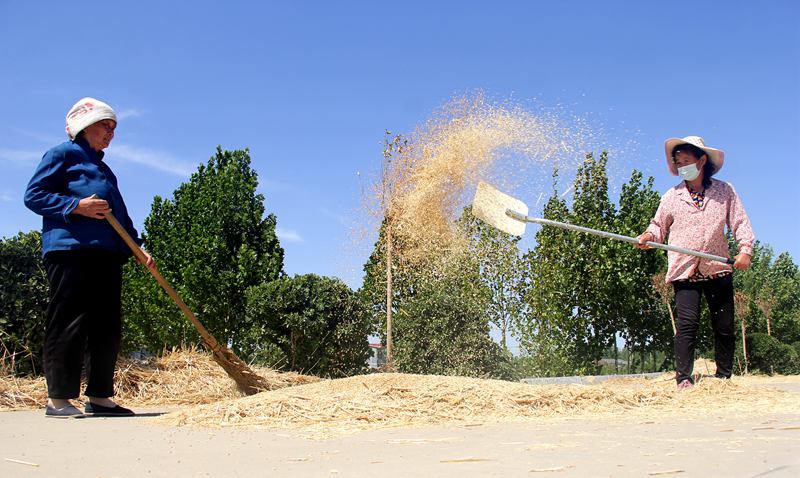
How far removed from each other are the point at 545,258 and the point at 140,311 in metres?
7.21

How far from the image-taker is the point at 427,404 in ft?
13.2

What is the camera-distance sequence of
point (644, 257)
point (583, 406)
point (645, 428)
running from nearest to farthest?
point (645, 428), point (583, 406), point (644, 257)

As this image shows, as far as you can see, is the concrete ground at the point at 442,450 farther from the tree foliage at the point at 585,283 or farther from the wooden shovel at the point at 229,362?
the tree foliage at the point at 585,283

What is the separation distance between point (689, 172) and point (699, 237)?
58 centimetres

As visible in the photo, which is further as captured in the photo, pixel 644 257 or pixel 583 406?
pixel 644 257

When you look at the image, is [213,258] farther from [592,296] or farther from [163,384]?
[592,296]

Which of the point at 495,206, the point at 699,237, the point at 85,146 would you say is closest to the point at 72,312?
the point at 85,146

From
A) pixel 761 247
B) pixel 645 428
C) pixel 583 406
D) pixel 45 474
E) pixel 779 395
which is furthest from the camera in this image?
pixel 761 247

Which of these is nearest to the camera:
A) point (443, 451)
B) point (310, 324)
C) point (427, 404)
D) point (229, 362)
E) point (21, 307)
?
point (443, 451)

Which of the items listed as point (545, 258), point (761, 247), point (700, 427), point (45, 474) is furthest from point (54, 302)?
point (761, 247)

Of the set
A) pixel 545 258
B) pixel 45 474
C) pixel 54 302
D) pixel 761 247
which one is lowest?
pixel 45 474

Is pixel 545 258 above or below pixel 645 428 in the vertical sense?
above

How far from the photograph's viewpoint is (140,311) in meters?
11.6

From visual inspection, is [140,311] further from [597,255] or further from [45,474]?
[45,474]
